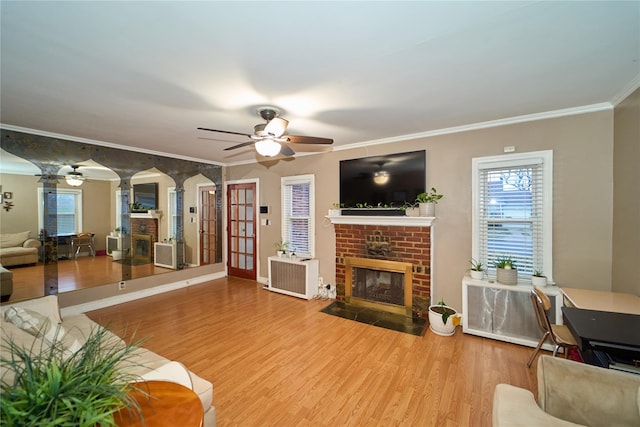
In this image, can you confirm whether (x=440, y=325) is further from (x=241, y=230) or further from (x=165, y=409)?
(x=241, y=230)

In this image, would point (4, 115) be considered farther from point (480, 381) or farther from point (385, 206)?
point (480, 381)

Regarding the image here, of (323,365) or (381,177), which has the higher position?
(381,177)

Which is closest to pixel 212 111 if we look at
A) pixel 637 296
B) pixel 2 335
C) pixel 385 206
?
pixel 2 335

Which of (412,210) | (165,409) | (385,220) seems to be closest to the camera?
(165,409)

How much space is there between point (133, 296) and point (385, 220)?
14.7 ft

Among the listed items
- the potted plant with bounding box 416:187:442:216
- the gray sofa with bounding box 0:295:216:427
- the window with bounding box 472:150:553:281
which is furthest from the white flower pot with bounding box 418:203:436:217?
the gray sofa with bounding box 0:295:216:427

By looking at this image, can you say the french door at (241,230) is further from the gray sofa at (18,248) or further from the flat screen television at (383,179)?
the gray sofa at (18,248)

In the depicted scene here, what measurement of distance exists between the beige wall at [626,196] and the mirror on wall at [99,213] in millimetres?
6370

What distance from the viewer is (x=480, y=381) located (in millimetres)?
2324

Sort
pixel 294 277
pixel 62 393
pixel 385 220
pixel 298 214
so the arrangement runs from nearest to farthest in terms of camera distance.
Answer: pixel 62 393 → pixel 385 220 → pixel 294 277 → pixel 298 214

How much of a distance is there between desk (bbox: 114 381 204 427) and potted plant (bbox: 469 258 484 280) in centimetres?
322

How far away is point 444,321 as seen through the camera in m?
3.11

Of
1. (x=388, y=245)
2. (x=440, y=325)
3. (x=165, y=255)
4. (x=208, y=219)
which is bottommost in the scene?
(x=440, y=325)

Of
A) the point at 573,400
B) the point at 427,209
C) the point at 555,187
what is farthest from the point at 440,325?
the point at 555,187
